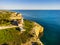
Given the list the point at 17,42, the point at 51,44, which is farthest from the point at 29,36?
the point at 51,44

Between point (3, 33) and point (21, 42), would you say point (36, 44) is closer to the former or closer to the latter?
point (21, 42)

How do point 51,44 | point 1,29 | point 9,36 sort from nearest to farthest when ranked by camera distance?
point 9,36 < point 1,29 < point 51,44

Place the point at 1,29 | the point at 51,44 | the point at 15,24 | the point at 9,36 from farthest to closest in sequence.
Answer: the point at 15,24 < the point at 51,44 < the point at 1,29 < the point at 9,36

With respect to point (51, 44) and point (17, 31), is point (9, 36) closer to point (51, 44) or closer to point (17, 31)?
point (17, 31)

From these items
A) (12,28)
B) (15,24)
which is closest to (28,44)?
(12,28)

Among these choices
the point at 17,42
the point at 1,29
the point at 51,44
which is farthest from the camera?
the point at 51,44

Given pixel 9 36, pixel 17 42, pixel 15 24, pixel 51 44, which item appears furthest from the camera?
pixel 15 24

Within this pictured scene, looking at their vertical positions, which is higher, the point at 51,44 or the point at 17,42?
the point at 17,42

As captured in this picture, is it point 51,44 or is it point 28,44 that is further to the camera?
point 51,44

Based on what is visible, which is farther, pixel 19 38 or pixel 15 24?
pixel 15 24
